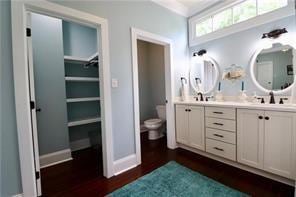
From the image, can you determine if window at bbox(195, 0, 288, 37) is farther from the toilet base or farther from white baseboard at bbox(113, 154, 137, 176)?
white baseboard at bbox(113, 154, 137, 176)

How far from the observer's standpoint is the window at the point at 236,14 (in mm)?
2169

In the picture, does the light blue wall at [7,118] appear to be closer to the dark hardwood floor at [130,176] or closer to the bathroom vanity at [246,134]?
the dark hardwood floor at [130,176]

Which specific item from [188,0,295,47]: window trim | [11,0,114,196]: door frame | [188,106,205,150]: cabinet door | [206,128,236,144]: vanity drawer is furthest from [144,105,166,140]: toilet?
[11,0,114,196]: door frame

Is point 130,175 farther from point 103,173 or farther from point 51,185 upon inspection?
point 51,185

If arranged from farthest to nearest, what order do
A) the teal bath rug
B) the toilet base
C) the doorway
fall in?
1. the toilet base
2. the doorway
3. the teal bath rug

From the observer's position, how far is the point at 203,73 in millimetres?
3014

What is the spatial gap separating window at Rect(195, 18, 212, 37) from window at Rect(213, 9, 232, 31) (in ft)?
0.32

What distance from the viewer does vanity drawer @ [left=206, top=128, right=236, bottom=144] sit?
2.14 meters

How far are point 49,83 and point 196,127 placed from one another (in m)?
2.48

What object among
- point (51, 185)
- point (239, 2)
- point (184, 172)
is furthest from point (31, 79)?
point (239, 2)

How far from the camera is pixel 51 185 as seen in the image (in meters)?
1.88

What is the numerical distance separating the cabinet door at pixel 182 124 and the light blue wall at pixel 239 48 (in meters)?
0.80

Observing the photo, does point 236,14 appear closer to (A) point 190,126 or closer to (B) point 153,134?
(A) point 190,126

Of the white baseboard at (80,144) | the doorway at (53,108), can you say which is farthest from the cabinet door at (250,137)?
the white baseboard at (80,144)
